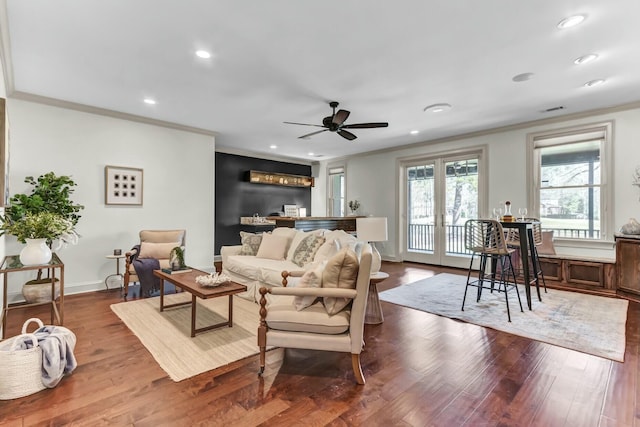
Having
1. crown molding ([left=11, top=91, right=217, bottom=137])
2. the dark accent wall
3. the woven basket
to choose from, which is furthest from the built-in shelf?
the woven basket

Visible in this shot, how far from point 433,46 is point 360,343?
2.74m

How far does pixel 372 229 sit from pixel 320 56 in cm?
216

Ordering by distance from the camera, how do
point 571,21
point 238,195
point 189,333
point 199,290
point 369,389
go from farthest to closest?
point 238,195, point 189,333, point 199,290, point 571,21, point 369,389

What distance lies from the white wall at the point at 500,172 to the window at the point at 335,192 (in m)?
0.23

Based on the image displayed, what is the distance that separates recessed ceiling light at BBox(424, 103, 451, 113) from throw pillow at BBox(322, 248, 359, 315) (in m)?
3.31

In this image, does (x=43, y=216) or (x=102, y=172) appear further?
(x=102, y=172)

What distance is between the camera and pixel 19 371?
198cm

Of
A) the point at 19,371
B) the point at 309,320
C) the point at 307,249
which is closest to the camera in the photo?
the point at 19,371

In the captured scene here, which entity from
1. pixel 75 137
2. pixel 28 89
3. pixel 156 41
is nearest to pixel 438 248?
pixel 156 41

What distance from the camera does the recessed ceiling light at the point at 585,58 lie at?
3068 mm

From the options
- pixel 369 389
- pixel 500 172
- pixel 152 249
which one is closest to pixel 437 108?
pixel 500 172

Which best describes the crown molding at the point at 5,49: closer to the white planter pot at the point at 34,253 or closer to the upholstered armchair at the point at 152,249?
the white planter pot at the point at 34,253

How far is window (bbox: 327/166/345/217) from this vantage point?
879 cm

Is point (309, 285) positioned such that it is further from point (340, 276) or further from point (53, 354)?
point (53, 354)
